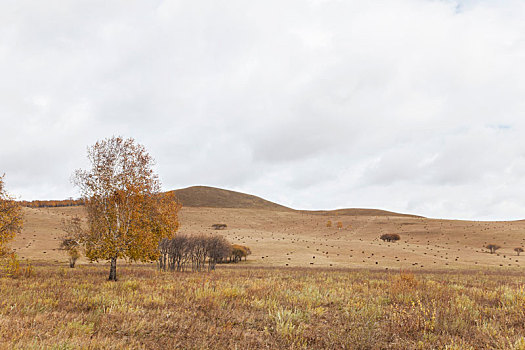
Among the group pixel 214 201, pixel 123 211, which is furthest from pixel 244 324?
pixel 214 201

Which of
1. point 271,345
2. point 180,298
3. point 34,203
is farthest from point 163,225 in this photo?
point 34,203

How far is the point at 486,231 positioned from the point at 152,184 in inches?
3389

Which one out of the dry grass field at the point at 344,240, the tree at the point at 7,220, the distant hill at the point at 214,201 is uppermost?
the distant hill at the point at 214,201

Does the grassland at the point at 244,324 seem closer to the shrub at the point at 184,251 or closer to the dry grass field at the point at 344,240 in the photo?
the shrub at the point at 184,251

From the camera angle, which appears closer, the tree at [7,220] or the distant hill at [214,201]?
the tree at [7,220]

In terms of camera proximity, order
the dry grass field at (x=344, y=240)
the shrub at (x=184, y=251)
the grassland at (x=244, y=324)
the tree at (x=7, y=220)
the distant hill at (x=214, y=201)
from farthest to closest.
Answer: the distant hill at (x=214, y=201) → the dry grass field at (x=344, y=240) → the shrub at (x=184, y=251) → the tree at (x=7, y=220) → the grassland at (x=244, y=324)

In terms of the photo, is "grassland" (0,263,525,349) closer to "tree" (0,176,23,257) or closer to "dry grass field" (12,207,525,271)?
"tree" (0,176,23,257)

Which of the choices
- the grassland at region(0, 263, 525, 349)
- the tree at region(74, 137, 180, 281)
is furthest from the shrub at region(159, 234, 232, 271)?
the grassland at region(0, 263, 525, 349)

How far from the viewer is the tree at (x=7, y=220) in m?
15.8

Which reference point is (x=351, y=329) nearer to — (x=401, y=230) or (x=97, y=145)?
(x=97, y=145)

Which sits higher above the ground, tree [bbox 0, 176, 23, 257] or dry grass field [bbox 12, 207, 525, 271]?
tree [bbox 0, 176, 23, 257]

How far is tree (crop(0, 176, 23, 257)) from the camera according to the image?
15766mm

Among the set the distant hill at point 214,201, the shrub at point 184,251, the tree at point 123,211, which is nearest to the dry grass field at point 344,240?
the shrub at point 184,251

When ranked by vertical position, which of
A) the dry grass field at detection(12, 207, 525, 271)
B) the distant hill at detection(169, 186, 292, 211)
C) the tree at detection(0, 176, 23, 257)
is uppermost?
the distant hill at detection(169, 186, 292, 211)
